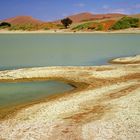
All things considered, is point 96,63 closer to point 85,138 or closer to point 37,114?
point 37,114

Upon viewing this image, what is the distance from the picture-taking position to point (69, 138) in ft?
44.7

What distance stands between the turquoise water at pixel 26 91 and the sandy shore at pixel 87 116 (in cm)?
172

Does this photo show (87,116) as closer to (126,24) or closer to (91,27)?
(126,24)

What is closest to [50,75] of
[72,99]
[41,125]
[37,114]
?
[72,99]

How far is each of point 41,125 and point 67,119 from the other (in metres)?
1.14

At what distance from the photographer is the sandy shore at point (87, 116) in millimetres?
14016

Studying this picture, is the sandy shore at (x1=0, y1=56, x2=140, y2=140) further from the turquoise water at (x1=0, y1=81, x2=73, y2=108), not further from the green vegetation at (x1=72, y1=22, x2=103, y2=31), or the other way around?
the green vegetation at (x1=72, y1=22, x2=103, y2=31)

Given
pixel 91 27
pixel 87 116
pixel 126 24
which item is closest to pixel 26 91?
pixel 87 116

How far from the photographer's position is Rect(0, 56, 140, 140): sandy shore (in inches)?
552

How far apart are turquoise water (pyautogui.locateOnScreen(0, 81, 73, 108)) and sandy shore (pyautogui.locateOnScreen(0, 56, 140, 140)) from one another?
1721 millimetres

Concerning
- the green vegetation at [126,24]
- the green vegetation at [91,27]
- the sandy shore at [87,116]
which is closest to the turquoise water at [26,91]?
the sandy shore at [87,116]

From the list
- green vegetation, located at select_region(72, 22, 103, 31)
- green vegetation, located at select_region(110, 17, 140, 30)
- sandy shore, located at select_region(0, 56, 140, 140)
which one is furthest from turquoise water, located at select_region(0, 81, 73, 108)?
green vegetation, located at select_region(72, 22, 103, 31)

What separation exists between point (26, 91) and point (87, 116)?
26.0 ft

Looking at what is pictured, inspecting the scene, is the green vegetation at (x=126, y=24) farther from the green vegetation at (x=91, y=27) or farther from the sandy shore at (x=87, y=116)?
the sandy shore at (x=87, y=116)
